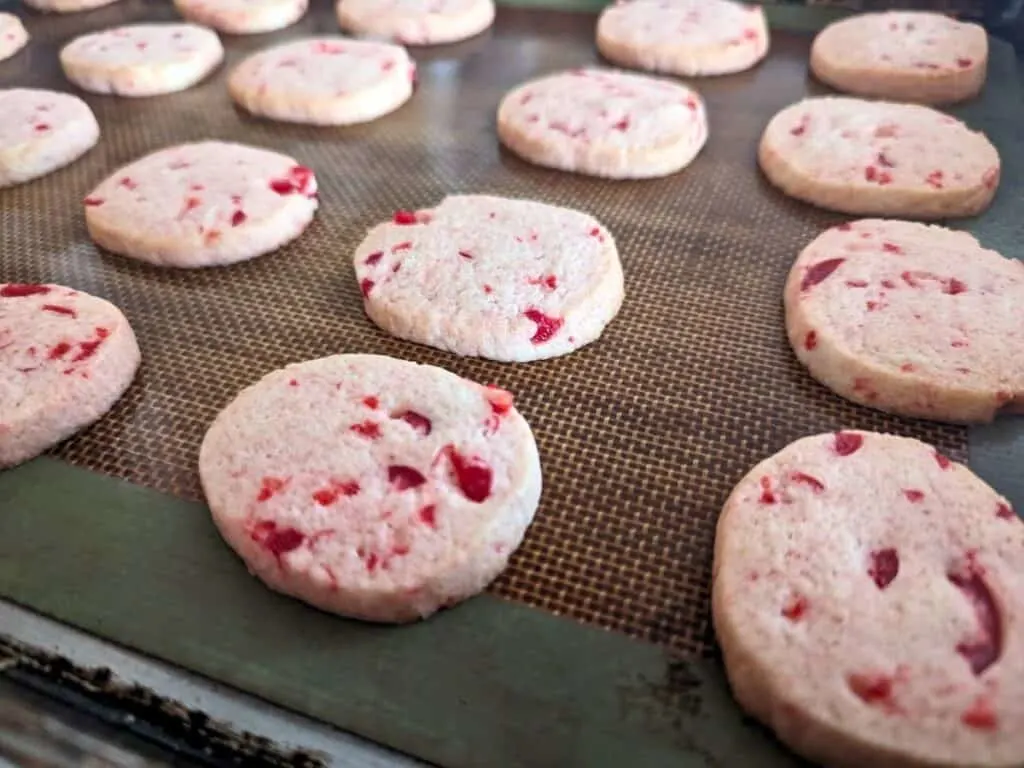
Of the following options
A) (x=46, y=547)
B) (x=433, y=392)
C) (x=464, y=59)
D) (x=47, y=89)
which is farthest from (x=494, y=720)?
(x=47, y=89)

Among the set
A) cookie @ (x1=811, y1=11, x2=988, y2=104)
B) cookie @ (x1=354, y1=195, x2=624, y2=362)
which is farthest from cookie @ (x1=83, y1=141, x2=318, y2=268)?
cookie @ (x1=811, y1=11, x2=988, y2=104)

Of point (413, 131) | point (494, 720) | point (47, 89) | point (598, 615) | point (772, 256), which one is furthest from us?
point (47, 89)

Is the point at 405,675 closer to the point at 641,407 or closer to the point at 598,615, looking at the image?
the point at 598,615

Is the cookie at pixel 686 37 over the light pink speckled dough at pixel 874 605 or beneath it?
over

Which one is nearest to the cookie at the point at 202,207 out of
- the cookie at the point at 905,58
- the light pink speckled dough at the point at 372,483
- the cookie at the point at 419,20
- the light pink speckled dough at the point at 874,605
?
the light pink speckled dough at the point at 372,483

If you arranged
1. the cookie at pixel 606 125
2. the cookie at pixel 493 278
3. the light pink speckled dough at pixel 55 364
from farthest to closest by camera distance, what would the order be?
the cookie at pixel 606 125
the cookie at pixel 493 278
the light pink speckled dough at pixel 55 364

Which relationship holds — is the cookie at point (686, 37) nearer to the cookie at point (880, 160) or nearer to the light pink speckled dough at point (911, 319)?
the cookie at point (880, 160)
